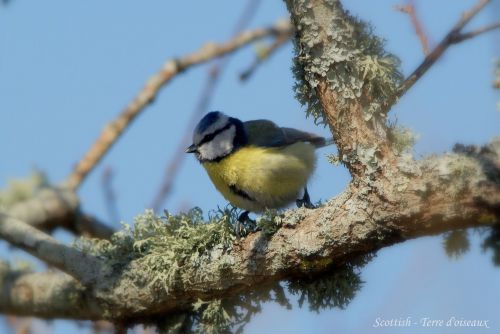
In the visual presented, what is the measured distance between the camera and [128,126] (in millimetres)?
4215

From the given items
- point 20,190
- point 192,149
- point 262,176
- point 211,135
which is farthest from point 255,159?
point 20,190

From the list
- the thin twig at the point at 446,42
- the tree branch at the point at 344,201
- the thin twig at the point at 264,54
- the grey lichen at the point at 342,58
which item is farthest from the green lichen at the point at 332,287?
the thin twig at the point at 264,54

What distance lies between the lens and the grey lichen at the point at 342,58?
250 cm

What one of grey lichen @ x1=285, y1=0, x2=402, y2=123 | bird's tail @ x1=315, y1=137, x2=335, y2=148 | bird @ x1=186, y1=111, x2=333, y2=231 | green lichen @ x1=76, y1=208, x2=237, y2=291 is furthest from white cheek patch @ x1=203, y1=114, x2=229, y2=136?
grey lichen @ x1=285, y1=0, x2=402, y2=123

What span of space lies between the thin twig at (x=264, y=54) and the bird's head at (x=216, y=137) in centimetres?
25

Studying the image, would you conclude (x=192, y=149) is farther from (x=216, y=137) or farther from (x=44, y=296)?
(x=44, y=296)

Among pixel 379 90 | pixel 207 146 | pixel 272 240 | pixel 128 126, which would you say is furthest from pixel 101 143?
pixel 379 90

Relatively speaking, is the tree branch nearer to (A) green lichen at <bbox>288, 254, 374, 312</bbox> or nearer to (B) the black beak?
(A) green lichen at <bbox>288, 254, 374, 312</bbox>

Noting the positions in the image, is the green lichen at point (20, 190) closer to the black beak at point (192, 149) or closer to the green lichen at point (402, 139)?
the black beak at point (192, 149)

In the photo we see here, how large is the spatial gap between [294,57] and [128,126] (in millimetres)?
1786

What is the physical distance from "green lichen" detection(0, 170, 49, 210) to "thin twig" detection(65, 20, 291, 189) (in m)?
0.17

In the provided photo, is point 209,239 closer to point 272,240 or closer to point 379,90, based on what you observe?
point 272,240

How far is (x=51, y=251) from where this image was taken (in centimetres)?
316

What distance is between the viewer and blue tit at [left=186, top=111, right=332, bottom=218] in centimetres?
364
